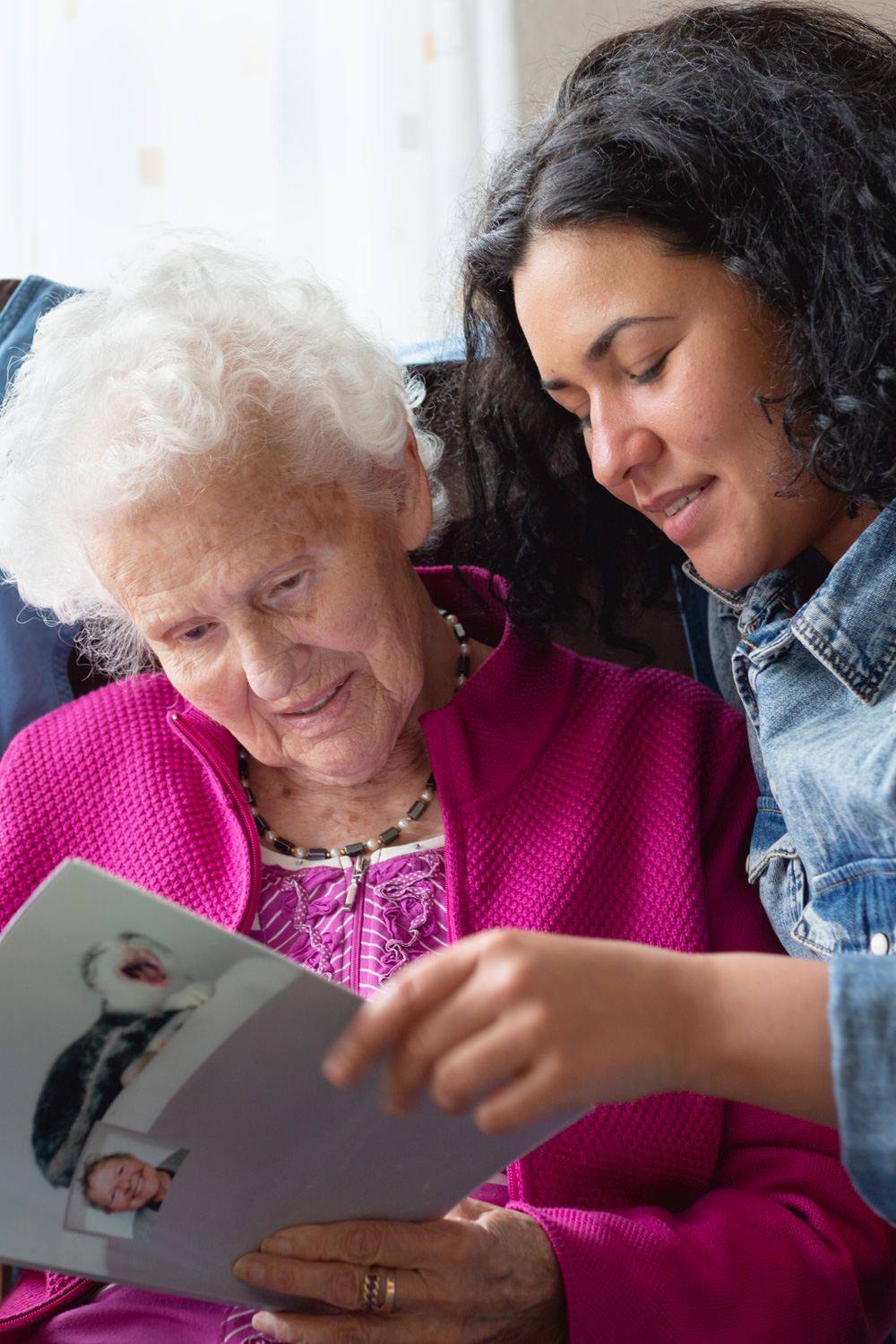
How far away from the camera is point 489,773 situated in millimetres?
1276

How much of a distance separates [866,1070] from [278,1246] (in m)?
0.45

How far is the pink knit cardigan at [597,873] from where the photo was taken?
3.28 ft

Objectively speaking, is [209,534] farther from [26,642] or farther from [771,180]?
[771,180]

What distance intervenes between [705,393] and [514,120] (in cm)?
152

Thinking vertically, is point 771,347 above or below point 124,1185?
above

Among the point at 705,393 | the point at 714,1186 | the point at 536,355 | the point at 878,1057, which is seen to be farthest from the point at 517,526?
the point at 878,1057

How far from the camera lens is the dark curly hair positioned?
3.43ft

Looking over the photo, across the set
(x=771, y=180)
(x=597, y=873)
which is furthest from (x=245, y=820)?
(x=771, y=180)

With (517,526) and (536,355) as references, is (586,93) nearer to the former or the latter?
(536,355)

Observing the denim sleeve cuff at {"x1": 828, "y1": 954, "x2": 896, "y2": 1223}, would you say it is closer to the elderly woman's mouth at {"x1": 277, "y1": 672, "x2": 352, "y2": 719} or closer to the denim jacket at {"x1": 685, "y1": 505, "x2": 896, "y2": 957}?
the denim jacket at {"x1": 685, "y1": 505, "x2": 896, "y2": 957}

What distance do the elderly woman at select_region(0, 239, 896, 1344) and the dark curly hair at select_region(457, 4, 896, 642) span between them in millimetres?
311

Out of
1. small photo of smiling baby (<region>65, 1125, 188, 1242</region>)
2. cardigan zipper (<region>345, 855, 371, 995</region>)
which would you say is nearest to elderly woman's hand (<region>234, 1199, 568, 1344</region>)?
small photo of smiling baby (<region>65, 1125, 188, 1242</region>)

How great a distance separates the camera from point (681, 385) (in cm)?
105

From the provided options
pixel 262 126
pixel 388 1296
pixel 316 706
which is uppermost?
pixel 262 126
